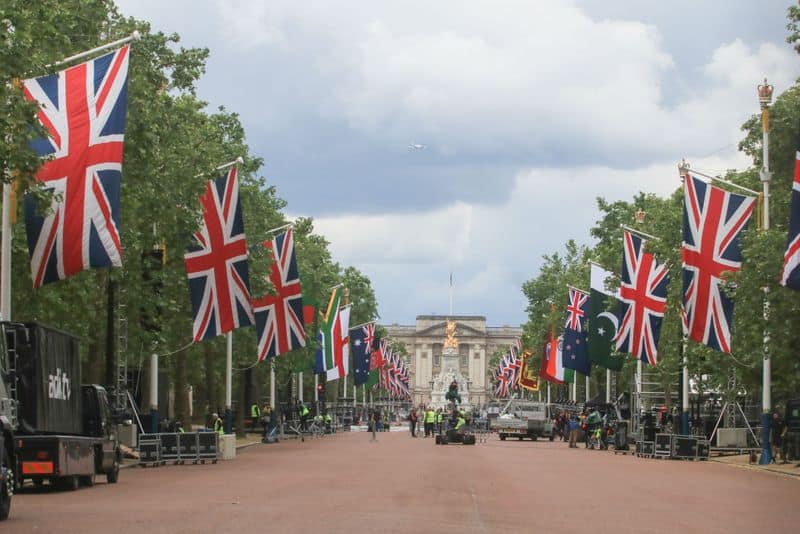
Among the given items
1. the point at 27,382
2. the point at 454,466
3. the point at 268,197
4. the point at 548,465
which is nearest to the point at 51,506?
the point at 27,382

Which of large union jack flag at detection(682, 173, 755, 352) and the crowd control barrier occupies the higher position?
large union jack flag at detection(682, 173, 755, 352)

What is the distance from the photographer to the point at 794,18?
35844mm

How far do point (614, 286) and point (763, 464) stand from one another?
27.7 meters

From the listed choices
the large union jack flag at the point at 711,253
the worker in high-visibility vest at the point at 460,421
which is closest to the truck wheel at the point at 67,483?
the large union jack flag at the point at 711,253

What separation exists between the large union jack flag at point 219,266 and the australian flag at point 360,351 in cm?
4574

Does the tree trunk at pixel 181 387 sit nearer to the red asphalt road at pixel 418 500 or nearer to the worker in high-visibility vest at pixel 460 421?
the worker in high-visibility vest at pixel 460 421

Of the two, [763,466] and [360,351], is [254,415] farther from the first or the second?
[763,466]

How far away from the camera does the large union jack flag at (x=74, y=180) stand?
89.8ft

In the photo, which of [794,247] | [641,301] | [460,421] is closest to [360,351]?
[460,421]

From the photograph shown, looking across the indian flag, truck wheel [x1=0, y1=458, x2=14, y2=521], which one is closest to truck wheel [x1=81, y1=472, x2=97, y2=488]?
truck wheel [x1=0, y1=458, x2=14, y2=521]

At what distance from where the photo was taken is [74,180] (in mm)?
27484

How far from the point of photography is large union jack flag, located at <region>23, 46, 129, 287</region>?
27.4 meters

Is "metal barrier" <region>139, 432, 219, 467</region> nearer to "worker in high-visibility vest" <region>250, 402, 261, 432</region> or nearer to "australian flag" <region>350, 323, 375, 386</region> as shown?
"worker in high-visibility vest" <region>250, 402, 261, 432</region>

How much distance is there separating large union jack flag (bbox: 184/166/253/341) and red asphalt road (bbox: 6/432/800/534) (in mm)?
3920
